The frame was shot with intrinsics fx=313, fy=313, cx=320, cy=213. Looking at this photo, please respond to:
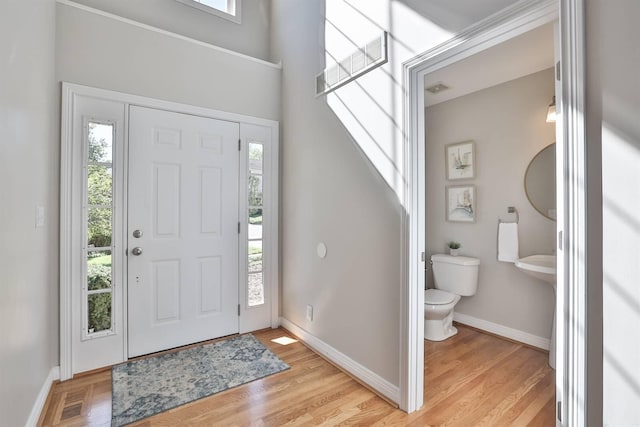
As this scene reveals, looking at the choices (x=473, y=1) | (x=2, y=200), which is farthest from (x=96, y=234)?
(x=473, y=1)

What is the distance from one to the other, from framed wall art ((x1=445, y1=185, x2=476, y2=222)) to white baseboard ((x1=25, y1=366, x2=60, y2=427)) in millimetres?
3616

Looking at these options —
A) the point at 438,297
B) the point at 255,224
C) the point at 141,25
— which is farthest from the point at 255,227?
the point at 141,25

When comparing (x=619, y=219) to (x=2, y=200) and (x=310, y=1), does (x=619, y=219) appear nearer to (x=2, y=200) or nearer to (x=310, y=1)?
(x=2, y=200)

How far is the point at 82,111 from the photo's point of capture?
2389 millimetres

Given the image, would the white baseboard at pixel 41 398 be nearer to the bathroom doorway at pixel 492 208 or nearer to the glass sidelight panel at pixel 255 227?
the glass sidelight panel at pixel 255 227

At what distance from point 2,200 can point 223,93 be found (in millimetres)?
2024

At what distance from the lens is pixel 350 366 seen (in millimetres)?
2328

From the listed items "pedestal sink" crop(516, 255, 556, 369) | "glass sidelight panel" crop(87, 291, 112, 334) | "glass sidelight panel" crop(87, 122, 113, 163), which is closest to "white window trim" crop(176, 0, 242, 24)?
"glass sidelight panel" crop(87, 122, 113, 163)

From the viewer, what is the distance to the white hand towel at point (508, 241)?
2906 millimetres

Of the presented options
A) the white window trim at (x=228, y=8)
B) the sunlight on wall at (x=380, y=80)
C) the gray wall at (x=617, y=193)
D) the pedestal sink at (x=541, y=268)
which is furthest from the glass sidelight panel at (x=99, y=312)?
the pedestal sink at (x=541, y=268)

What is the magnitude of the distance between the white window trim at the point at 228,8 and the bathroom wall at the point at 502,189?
7.92ft

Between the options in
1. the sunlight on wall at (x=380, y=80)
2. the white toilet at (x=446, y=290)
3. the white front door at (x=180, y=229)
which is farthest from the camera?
the white toilet at (x=446, y=290)

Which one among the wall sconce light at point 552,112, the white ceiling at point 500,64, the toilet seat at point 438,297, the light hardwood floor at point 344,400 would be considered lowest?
the light hardwood floor at point 344,400

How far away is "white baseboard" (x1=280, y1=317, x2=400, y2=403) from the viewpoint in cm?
200
